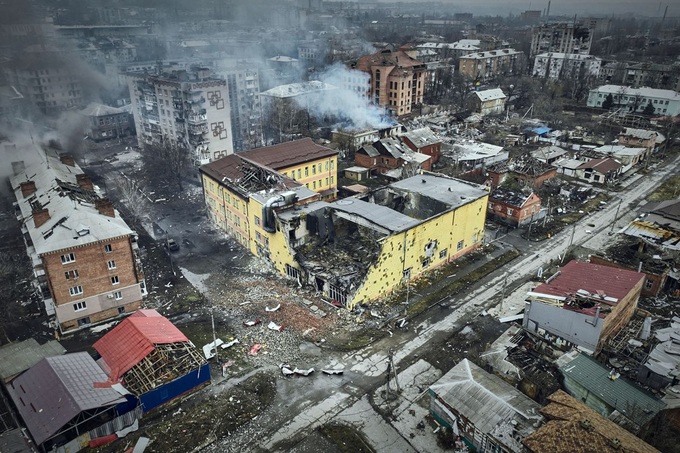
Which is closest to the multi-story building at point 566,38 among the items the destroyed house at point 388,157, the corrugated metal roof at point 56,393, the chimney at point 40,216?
the destroyed house at point 388,157

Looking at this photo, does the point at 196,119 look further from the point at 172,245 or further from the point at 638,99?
the point at 638,99

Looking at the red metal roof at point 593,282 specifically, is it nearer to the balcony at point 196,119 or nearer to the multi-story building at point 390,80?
the balcony at point 196,119

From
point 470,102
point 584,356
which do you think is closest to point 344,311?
point 584,356

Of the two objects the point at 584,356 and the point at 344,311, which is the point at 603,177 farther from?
the point at 344,311

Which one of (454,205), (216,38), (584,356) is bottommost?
(584,356)

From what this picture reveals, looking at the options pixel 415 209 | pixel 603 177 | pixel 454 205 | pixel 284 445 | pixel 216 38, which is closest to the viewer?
pixel 284 445
